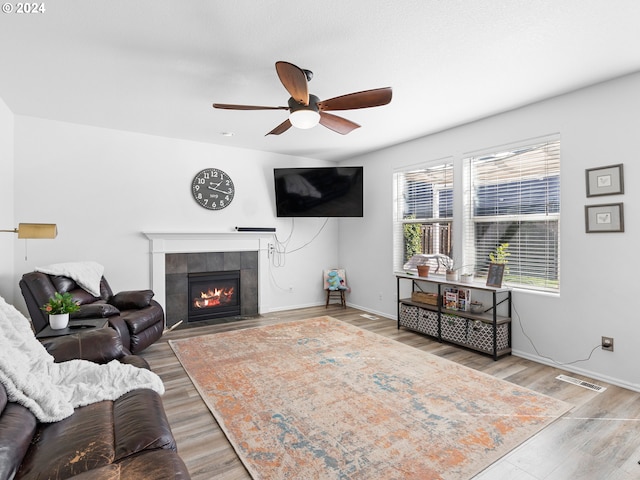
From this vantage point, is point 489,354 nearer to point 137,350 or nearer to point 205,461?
point 205,461

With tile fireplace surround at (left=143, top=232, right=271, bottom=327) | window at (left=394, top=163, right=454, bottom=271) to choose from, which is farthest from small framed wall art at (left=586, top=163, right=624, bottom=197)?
tile fireplace surround at (left=143, top=232, right=271, bottom=327)

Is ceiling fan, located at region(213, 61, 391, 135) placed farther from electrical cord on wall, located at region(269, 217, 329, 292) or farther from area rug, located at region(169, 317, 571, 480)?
electrical cord on wall, located at region(269, 217, 329, 292)

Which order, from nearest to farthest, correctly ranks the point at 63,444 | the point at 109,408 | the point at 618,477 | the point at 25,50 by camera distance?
1. the point at 63,444
2. the point at 109,408
3. the point at 618,477
4. the point at 25,50

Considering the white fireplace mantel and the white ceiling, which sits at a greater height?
the white ceiling

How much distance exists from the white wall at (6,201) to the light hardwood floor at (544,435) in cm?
179

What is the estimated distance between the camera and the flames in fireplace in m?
4.89

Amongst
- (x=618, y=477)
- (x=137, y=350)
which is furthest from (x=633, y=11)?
(x=137, y=350)

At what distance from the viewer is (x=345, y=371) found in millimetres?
3074

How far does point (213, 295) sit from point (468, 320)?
3411mm

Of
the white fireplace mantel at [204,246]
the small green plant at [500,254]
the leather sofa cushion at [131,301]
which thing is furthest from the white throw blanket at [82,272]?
the small green plant at [500,254]

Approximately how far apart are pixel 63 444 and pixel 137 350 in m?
2.13

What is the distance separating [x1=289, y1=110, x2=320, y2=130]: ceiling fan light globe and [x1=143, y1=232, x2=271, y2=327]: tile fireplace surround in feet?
8.87

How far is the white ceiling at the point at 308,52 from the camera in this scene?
1.99 m

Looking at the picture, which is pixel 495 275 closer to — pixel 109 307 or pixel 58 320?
pixel 109 307
